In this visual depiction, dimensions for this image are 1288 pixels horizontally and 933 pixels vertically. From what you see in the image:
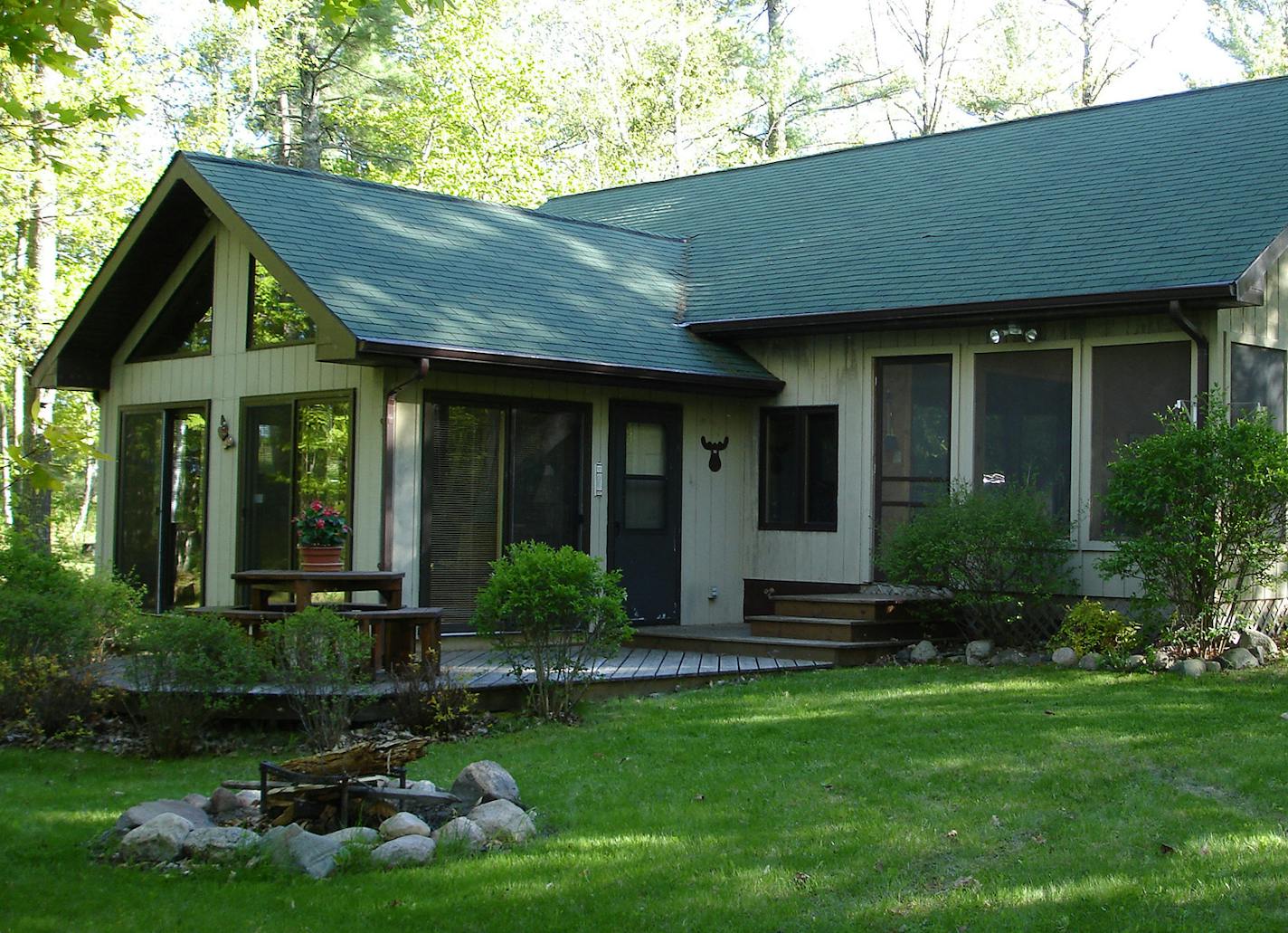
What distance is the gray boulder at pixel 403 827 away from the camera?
589 centimetres

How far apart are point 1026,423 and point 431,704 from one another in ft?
19.7

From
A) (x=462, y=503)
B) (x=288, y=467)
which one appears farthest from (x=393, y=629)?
(x=288, y=467)

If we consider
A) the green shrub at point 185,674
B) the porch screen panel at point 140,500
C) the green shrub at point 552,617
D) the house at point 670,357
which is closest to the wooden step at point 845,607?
the house at point 670,357

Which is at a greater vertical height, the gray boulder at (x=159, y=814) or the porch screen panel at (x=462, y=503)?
the porch screen panel at (x=462, y=503)

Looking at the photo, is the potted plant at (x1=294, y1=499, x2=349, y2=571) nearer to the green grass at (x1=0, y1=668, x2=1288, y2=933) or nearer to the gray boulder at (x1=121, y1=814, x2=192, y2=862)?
the green grass at (x1=0, y1=668, x2=1288, y2=933)

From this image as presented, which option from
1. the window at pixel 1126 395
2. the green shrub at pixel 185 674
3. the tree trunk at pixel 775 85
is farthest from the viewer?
the tree trunk at pixel 775 85

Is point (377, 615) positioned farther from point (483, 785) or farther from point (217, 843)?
point (217, 843)

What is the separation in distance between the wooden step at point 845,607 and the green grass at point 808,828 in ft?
9.15

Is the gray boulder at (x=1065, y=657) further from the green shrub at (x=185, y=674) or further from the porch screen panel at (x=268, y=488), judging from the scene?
the porch screen panel at (x=268, y=488)

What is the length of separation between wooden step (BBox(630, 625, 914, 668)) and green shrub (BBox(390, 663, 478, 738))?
11.0ft

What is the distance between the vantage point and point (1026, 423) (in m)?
12.1

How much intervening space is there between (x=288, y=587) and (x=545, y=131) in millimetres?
22992

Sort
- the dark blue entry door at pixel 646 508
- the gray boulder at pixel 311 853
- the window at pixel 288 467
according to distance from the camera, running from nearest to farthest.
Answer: the gray boulder at pixel 311 853, the window at pixel 288 467, the dark blue entry door at pixel 646 508

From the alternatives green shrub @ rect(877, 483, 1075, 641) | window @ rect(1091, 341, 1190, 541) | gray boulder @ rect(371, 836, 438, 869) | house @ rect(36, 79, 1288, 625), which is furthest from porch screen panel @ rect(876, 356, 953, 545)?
gray boulder @ rect(371, 836, 438, 869)
